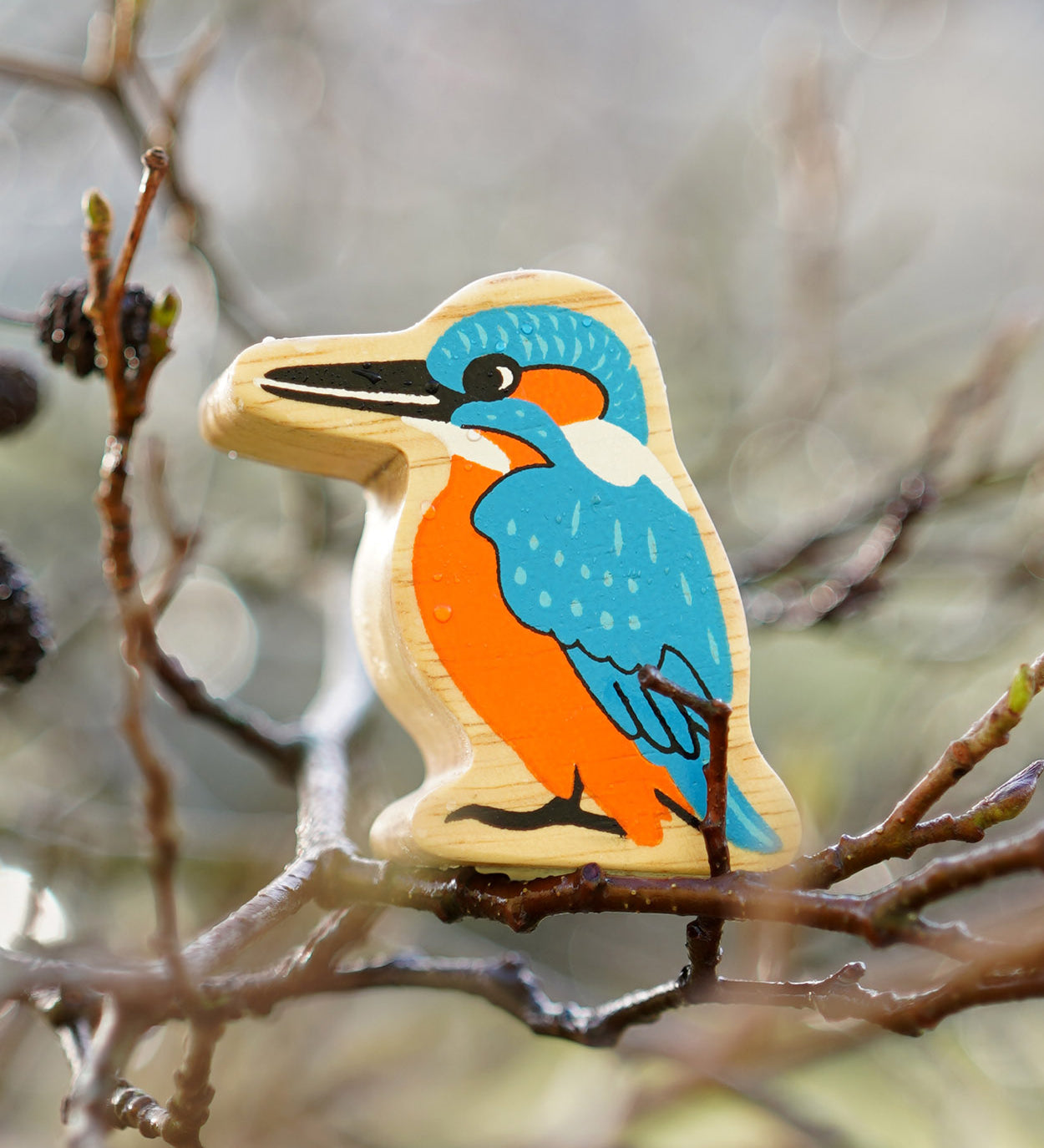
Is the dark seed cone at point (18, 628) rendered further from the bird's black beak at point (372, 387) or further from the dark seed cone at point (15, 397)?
the bird's black beak at point (372, 387)

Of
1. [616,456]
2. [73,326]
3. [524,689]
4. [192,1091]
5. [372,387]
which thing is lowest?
[192,1091]

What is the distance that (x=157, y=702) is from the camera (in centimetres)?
271

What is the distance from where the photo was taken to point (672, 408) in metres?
2.75

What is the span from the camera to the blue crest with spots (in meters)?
0.66

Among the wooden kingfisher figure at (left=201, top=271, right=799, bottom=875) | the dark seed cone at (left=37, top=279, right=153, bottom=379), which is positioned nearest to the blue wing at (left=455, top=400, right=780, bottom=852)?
the wooden kingfisher figure at (left=201, top=271, right=799, bottom=875)

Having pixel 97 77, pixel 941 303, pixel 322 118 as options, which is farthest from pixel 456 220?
pixel 97 77

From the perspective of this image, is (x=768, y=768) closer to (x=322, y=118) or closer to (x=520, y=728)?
(x=520, y=728)

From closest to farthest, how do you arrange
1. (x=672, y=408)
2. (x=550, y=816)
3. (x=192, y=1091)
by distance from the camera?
(x=192, y=1091)
(x=550, y=816)
(x=672, y=408)

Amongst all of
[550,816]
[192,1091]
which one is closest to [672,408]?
[550,816]

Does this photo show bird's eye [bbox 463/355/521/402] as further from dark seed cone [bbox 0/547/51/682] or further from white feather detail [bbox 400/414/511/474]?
dark seed cone [bbox 0/547/51/682]

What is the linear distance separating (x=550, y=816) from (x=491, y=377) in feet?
0.98

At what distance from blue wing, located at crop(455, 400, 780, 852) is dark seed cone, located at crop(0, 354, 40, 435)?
1.08ft

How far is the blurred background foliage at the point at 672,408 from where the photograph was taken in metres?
1.29

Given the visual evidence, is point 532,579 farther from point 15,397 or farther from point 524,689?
point 15,397
